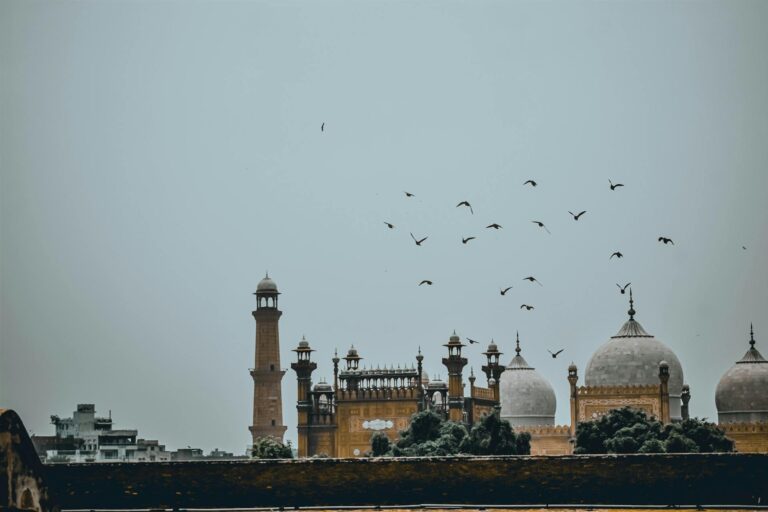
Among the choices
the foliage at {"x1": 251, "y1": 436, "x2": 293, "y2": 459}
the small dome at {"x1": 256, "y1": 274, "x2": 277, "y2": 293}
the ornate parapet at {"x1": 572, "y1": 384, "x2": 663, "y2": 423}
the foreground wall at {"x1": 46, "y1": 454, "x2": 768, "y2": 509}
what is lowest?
the foreground wall at {"x1": 46, "y1": 454, "x2": 768, "y2": 509}

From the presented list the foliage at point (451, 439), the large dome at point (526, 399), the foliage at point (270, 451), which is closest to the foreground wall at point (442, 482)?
the foliage at point (451, 439)

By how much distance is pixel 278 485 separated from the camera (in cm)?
2123

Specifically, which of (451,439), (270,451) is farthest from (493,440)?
(270,451)

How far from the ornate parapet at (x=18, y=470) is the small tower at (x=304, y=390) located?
48.8 meters

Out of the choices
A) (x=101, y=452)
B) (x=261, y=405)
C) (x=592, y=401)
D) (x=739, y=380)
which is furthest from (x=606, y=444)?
(x=101, y=452)

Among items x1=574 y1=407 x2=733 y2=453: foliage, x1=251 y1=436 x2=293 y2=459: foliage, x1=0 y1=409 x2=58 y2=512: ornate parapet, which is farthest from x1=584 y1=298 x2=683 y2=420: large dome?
x1=0 y1=409 x2=58 y2=512: ornate parapet

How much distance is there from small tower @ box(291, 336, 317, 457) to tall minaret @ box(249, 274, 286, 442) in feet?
28.1

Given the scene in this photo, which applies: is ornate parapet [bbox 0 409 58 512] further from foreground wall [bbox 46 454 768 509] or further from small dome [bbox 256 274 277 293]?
small dome [bbox 256 274 277 293]

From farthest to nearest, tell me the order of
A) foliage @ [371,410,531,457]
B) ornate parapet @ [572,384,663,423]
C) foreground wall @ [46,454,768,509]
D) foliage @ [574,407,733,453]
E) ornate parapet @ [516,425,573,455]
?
ornate parapet @ [516,425,573,455] → ornate parapet @ [572,384,663,423] → foliage @ [371,410,531,457] → foliage @ [574,407,733,453] → foreground wall @ [46,454,768,509]

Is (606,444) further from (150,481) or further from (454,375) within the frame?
(150,481)

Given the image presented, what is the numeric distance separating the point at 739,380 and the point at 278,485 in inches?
1883

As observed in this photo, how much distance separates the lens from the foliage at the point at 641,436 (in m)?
48.7

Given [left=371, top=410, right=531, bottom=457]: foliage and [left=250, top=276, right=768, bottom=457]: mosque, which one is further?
[left=250, top=276, right=768, bottom=457]: mosque

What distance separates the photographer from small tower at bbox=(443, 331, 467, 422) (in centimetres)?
6525
